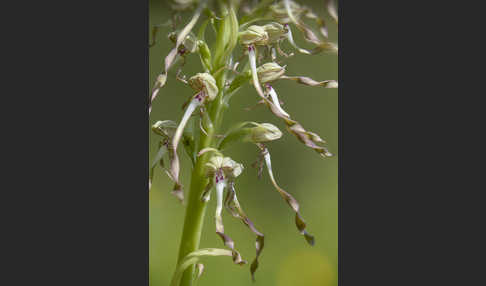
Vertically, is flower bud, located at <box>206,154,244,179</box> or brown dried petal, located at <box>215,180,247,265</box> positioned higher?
flower bud, located at <box>206,154,244,179</box>

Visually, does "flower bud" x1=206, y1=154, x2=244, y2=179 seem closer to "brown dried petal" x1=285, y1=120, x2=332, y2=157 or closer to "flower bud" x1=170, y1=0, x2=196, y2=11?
"brown dried petal" x1=285, y1=120, x2=332, y2=157

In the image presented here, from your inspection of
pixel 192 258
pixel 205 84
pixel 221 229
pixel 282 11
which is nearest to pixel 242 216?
pixel 221 229

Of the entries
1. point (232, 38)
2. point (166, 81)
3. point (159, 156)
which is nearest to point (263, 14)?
point (232, 38)

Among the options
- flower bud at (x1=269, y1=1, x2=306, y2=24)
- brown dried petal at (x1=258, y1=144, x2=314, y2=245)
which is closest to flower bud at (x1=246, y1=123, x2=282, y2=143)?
brown dried petal at (x1=258, y1=144, x2=314, y2=245)

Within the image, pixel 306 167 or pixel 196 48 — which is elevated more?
pixel 196 48

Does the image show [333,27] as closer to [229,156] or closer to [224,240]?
[229,156]

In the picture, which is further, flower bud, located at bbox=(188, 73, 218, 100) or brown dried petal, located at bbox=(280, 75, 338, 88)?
brown dried petal, located at bbox=(280, 75, 338, 88)
